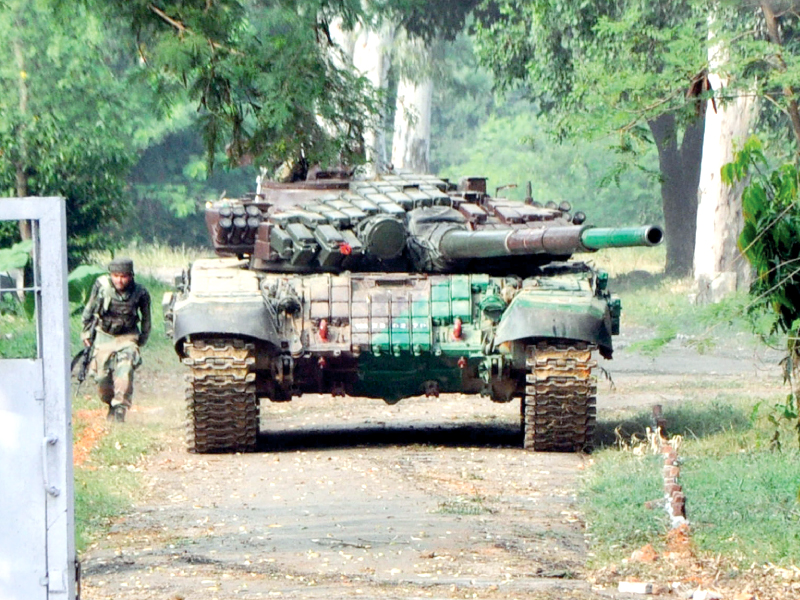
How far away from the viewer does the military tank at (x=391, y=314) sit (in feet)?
37.3

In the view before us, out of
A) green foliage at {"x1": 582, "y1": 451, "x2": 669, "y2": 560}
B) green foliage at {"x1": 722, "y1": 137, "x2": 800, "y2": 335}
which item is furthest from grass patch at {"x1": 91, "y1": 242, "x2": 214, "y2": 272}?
green foliage at {"x1": 722, "y1": 137, "x2": 800, "y2": 335}

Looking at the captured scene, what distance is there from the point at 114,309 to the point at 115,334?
0.21 meters

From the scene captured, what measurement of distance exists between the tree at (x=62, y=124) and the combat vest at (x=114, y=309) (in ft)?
18.7

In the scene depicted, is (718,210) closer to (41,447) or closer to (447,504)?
(447,504)

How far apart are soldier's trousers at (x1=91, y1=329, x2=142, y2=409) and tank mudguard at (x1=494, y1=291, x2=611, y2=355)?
367 centimetres

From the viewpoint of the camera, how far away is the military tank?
11359 mm

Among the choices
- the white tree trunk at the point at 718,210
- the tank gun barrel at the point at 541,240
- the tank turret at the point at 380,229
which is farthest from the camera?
the white tree trunk at the point at 718,210

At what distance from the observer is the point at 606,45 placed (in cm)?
2245

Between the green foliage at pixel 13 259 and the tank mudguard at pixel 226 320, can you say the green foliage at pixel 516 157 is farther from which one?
the green foliage at pixel 13 259

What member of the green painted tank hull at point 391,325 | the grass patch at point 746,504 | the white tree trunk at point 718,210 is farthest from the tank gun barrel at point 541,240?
the white tree trunk at point 718,210

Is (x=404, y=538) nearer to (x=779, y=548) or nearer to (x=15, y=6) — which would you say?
(x=779, y=548)

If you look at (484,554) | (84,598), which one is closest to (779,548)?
(484,554)

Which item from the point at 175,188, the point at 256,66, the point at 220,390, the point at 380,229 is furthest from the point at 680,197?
the point at 256,66

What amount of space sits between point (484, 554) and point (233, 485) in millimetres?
2922
